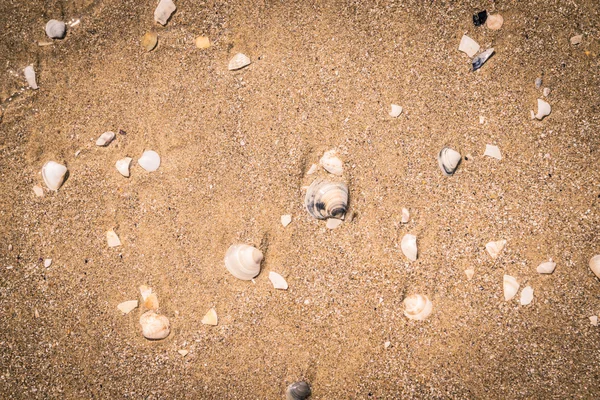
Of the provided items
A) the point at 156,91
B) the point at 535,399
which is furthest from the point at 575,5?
the point at 156,91

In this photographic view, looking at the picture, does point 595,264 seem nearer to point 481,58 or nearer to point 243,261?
point 481,58

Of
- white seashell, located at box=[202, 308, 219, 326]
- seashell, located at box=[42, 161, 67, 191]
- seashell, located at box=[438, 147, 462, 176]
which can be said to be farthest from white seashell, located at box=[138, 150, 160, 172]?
seashell, located at box=[438, 147, 462, 176]

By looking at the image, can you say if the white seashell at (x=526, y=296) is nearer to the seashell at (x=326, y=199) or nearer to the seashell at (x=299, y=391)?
the seashell at (x=326, y=199)

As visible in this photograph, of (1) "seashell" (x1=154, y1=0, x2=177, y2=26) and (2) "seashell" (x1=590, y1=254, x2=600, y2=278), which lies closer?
(2) "seashell" (x1=590, y1=254, x2=600, y2=278)

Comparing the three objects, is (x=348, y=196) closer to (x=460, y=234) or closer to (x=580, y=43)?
(x=460, y=234)

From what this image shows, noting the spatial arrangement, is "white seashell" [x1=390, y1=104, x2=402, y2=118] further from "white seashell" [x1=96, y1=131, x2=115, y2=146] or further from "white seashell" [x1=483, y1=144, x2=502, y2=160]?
"white seashell" [x1=96, y1=131, x2=115, y2=146]

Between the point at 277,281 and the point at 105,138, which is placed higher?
the point at 105,138

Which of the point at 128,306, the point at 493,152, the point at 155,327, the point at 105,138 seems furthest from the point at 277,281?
the point at 493,152
